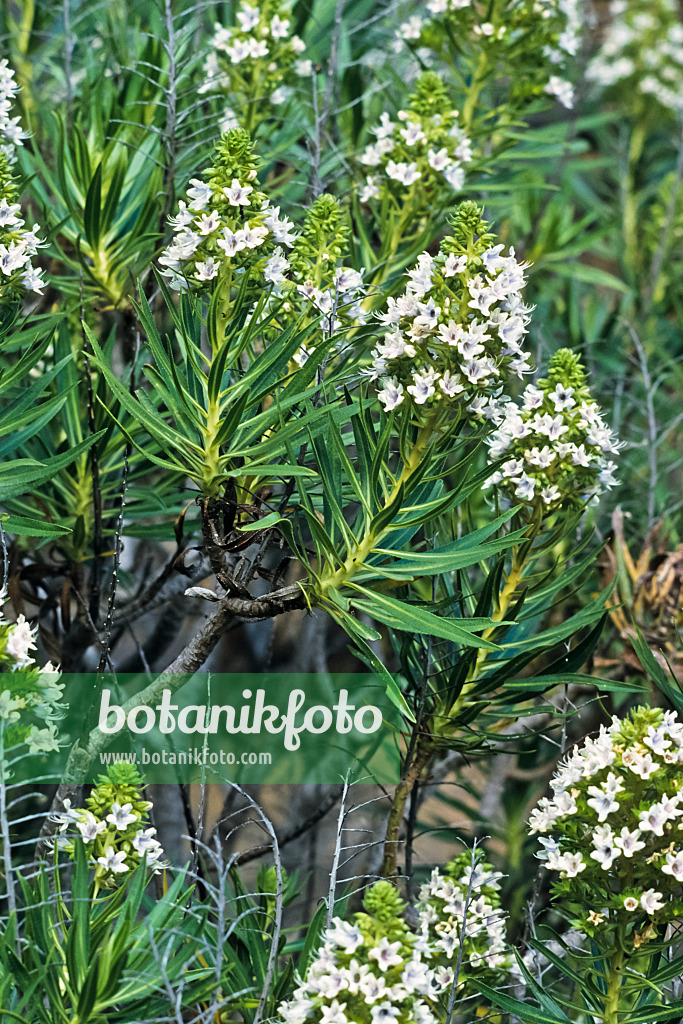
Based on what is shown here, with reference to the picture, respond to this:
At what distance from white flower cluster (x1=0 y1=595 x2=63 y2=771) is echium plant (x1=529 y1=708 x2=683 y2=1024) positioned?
1.60 feet

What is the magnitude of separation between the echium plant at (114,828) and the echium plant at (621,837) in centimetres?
39

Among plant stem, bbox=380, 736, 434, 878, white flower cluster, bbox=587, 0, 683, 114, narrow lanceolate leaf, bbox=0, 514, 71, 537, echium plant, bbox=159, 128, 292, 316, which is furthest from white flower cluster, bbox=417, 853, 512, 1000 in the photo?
white flower cluster, bbox=587, 0, 683, 114

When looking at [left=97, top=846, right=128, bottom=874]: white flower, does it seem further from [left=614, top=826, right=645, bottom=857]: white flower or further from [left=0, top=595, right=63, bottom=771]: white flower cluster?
[left=614, top=826, right=645, bottom=857]: white flower

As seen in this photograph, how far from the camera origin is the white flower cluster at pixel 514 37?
140 centimetres

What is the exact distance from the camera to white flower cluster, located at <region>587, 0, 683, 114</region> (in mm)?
2488

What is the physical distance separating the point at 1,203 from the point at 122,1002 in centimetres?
77

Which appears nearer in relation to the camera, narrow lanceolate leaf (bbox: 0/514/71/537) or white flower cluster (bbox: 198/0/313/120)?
narrow lanceolate leaf (bbox: 0/514/71/537)

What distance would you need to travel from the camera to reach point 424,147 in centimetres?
130

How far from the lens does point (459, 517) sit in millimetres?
1144

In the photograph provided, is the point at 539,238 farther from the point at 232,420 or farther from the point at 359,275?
the point at 232,420

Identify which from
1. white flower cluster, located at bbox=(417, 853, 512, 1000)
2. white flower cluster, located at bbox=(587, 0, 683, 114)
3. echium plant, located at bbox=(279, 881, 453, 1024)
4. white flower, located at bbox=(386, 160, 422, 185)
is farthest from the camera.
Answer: white flower cluster, located at bbox=(587, 0, 683, 114)

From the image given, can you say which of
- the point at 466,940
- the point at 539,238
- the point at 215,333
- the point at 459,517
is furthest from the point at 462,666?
the point at 539,238

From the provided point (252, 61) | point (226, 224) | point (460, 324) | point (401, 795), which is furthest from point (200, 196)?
point (401, 795)

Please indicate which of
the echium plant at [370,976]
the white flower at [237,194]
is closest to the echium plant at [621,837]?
the echium plant at [370,976]
